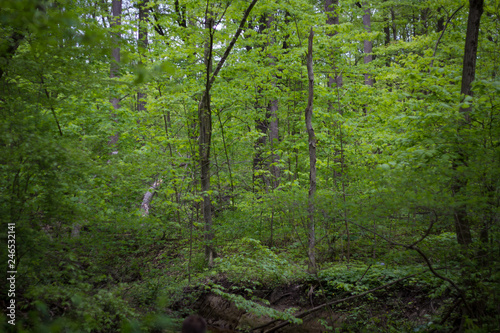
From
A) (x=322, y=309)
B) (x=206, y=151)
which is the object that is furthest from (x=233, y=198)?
(x=322, y=309)

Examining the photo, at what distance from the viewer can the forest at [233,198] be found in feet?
11.5

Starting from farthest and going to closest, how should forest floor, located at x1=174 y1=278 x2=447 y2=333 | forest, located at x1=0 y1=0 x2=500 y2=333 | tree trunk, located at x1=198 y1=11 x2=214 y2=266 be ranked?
tree trunk, located at x1=198 y1=11 x2=214 y2=266 → forest floor, located at x1=174 y1=278 x2=447 y2=333 → forest, located at x1=0 y1=0 x2=500 y2=333

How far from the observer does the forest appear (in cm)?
351

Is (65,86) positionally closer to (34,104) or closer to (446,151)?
(34,104)

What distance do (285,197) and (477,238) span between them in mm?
2816

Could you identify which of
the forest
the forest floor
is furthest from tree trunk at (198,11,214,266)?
the forest floor

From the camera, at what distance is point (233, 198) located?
951cm

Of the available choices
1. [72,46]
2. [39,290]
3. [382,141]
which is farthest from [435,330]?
[72,46]

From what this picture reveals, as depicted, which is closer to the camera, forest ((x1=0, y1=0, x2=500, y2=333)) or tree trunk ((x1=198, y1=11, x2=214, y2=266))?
forest ((x1=0, y1=0, x2=500, y2=333))

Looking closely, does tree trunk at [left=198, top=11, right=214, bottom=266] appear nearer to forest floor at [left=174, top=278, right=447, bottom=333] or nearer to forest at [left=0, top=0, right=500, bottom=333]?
forest at [left=0, top=0, right=500, bottom=333]

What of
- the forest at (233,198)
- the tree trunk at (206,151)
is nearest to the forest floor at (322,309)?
the forest at (233,198)

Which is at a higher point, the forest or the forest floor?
the forest

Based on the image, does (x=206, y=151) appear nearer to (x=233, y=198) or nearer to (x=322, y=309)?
(x=233, y=198)

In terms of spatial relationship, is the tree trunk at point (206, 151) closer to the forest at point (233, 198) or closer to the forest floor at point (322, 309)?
the forest at point (233, 198)
